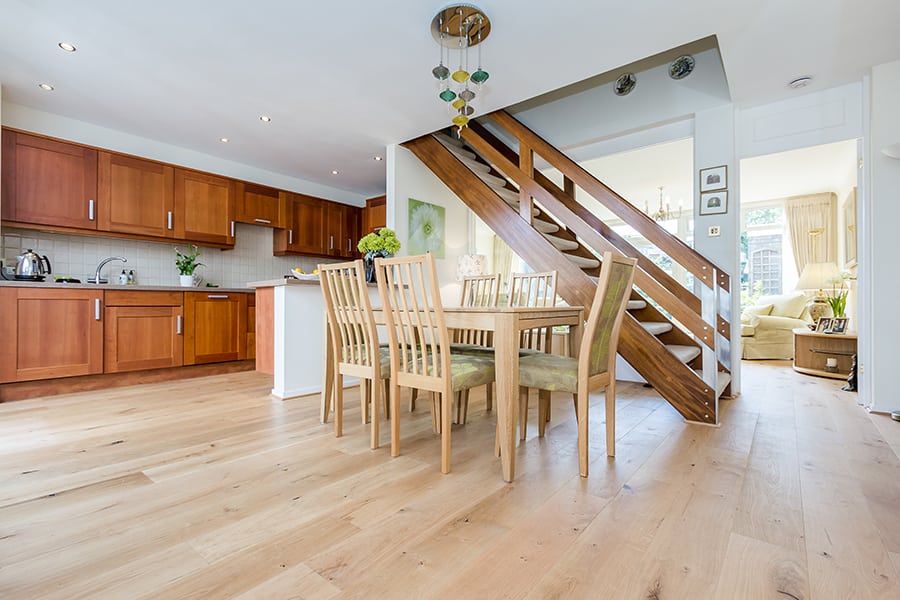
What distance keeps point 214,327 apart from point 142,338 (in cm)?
64

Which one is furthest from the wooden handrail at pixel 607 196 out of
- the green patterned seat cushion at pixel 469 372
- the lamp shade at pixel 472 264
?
the green patterned seat cushion at pixel 469 372

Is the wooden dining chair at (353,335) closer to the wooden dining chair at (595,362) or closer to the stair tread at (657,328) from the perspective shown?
the wooden dining chair at (595,362)

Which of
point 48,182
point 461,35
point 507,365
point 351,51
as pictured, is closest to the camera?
point 507,365

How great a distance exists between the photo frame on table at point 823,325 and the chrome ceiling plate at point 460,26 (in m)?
4.49

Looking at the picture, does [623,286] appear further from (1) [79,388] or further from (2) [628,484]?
(1) [79,388]

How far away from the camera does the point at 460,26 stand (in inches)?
97.5

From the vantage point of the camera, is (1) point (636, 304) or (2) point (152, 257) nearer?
(1) point (636, 304)

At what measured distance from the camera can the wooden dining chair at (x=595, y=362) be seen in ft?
6.04

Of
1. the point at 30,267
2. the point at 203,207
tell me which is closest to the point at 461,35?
the point at 203,207

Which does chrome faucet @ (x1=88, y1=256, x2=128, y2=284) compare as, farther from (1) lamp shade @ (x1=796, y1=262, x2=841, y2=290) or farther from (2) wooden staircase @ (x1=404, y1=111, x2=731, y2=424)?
(1) lamp shade @ (x1=796, y1=262, x2=841, y2=290)

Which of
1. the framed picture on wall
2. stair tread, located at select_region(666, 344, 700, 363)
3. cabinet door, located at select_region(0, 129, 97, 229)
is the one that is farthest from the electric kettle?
the framed picture on wall

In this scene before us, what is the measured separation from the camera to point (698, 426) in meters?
2.59

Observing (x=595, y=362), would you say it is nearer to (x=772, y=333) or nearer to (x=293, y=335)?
(x=293, y=335)

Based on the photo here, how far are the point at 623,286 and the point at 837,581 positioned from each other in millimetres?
1208
